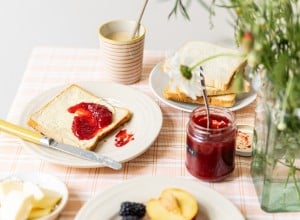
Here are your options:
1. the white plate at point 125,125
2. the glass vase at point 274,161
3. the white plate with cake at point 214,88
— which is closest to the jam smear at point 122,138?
the white plate at point 125,125

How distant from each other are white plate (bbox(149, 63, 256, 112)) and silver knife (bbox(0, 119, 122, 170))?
29 cm

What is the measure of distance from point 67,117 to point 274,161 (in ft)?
1.74

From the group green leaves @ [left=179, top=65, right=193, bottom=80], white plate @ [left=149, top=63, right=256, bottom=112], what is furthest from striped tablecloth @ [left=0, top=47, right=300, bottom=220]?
green leaves @ [left=179, top=65, right=193, bottom=80]

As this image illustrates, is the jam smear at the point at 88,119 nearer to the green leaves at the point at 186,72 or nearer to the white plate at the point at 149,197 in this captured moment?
the white plate at the point at 149,197

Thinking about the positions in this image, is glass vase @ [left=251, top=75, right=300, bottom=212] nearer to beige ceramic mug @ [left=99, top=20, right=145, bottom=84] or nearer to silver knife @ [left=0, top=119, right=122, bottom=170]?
silver knife @ [left=0, top=119, right=122, bottom=170]

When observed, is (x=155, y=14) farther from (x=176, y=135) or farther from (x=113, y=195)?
(x=113, y=195)

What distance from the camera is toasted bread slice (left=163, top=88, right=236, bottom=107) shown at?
1506 mm

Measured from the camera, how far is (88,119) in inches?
57.0

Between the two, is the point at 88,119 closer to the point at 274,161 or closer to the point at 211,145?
the point at 211,145

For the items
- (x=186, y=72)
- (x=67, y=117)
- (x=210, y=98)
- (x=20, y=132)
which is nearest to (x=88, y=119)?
(x=67, y=117)

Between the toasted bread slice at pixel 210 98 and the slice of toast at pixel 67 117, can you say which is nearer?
the slice of toast at pixel 67 117

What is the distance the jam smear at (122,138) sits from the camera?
1.38 m

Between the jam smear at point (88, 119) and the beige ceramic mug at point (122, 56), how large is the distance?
0.57ft

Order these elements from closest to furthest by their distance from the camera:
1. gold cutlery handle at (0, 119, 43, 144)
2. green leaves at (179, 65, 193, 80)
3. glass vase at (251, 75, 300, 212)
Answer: green leaves at (179, 65, 193, 80) → glass vase at (251, 75, 300, 212) → gold cutlery handle at (0, 119, 43, 144)
